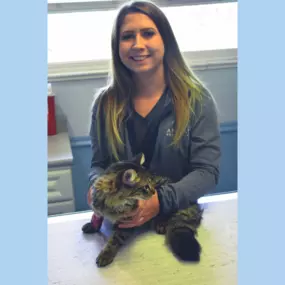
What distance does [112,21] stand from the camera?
60 cm

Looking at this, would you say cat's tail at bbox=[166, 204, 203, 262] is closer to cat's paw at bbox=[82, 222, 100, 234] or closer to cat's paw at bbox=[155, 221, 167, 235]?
cat's paw at bbox=[155, 221, 167, 235]

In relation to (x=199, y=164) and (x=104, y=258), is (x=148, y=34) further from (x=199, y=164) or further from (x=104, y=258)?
(x=104, y=258)

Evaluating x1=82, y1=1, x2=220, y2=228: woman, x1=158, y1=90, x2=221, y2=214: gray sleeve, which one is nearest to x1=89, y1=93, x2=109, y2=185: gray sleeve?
x1=82, y1=1, x2=220, y2=228: woman

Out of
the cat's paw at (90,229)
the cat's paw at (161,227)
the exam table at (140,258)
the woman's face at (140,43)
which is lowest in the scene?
the exam table at (140,258)

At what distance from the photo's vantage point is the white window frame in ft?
2.08

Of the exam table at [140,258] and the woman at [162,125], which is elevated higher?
the woman at [162,125]

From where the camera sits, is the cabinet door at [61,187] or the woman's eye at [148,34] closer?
the woman's eye at [148,34]

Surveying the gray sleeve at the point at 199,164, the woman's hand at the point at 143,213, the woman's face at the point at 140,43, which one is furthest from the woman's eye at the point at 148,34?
the woman's hand at the point at 143,213

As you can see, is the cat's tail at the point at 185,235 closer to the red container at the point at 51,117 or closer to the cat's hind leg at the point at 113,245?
the cat's hind leg at the point at 113,245

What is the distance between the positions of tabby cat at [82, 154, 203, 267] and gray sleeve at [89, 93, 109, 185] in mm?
26

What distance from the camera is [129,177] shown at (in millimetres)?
581

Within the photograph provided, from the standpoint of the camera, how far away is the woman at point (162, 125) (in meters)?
0.62

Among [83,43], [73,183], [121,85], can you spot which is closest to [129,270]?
[73,183]

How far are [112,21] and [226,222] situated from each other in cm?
A: 42
